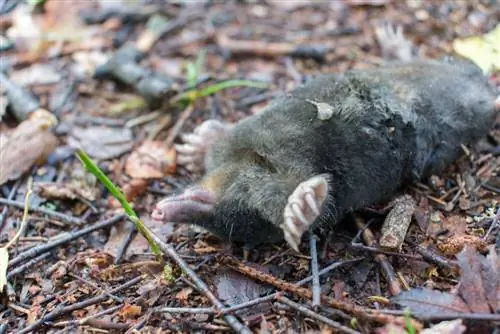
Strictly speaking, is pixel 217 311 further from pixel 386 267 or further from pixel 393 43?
pixel 393 43

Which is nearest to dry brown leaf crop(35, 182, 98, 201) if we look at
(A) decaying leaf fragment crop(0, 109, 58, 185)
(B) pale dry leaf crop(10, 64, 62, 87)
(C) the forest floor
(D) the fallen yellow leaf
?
(C) the forest floor

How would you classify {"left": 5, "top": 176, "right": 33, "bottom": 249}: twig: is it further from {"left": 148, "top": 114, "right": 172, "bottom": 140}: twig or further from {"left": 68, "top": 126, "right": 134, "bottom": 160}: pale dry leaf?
{"left": 148, "top": 114, "right": 172, "bottom": 140}: twig

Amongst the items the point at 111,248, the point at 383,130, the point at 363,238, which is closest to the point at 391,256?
the point at 363,238

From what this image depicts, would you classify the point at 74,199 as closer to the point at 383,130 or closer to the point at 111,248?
the point at 111,248

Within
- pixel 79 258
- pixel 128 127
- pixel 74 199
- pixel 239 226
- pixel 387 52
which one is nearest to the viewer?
pixel 239 226

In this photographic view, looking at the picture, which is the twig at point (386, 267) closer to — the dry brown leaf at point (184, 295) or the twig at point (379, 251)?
the twig at point (379, 251)

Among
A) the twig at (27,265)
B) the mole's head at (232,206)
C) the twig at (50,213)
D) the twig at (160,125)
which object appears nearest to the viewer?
the mole's head at (232,206)

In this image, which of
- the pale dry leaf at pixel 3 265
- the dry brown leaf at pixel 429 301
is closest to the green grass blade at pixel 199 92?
the pale dry leaf at pixel 3 265
